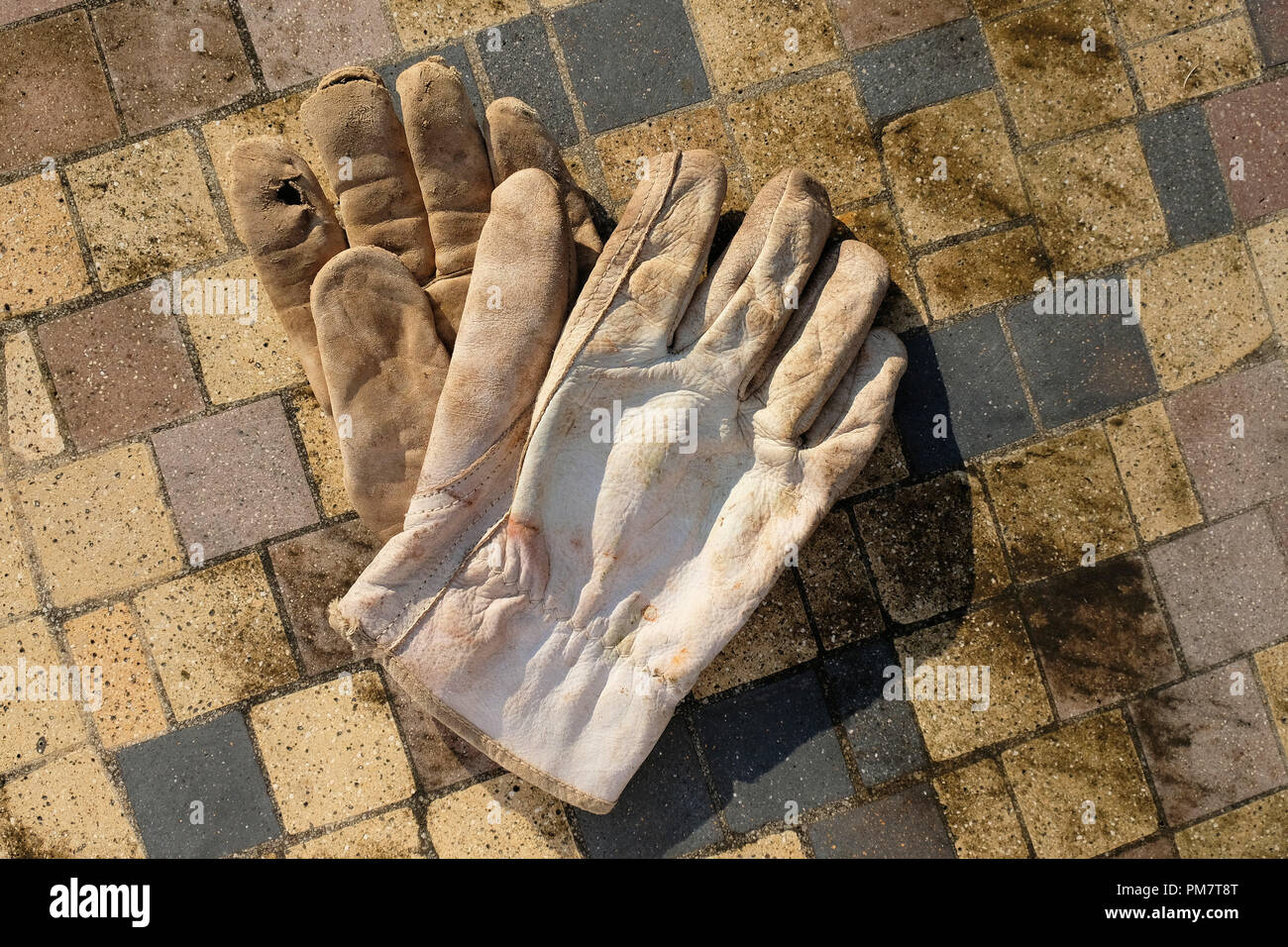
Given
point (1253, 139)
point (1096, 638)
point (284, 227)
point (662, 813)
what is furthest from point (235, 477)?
point (1253, 139)

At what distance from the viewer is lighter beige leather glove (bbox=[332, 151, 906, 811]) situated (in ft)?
10.7

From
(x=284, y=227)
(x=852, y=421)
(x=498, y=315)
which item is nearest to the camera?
(x=498, y=315)

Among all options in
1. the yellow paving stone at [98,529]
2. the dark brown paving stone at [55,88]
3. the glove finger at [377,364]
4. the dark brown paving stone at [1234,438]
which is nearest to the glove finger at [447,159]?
the glove finger at [377,364]

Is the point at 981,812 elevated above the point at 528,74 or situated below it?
below

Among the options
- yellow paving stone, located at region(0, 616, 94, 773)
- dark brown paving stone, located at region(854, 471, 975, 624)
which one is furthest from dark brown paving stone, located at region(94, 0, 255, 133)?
dark brown paving stone, located at region(854, 471, 975, 624)

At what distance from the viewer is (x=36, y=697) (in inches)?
149

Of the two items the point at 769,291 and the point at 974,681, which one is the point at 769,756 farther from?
the point at 769,291

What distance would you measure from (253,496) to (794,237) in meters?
2.66

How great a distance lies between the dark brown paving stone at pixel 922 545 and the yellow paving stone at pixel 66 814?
3.63m

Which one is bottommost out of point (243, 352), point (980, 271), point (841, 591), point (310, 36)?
point (841, 591)

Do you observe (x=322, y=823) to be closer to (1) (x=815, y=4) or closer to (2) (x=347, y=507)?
(2) (x=347, y=507)

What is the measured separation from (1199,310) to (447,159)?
3.45 metres

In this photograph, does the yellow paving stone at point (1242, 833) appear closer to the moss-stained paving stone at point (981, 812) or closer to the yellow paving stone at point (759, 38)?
the moss-stained paving stone at point (981, 812)
